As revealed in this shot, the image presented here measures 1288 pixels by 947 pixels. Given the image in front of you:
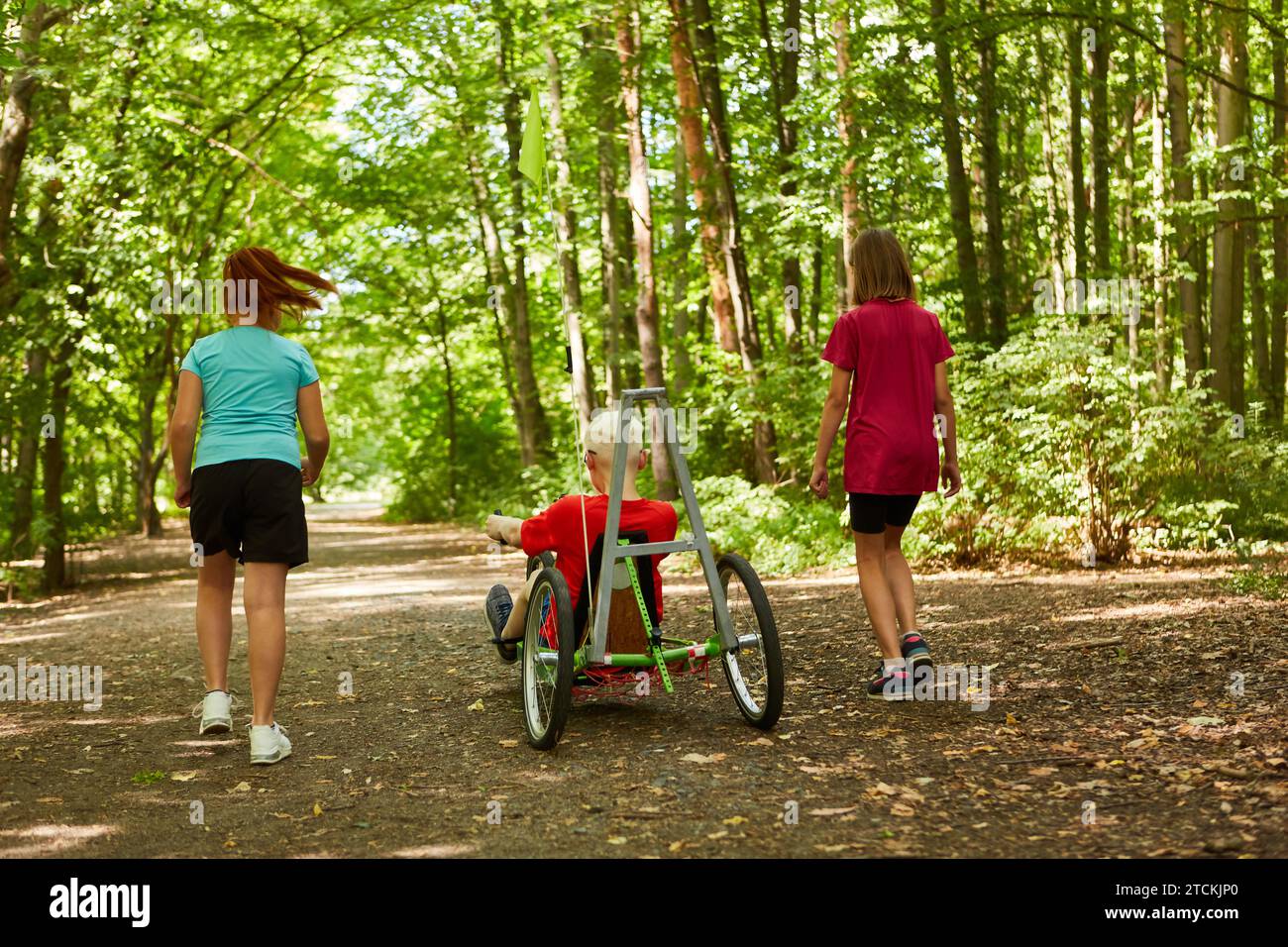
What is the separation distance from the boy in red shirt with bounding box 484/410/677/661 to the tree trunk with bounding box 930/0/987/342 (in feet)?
26.1

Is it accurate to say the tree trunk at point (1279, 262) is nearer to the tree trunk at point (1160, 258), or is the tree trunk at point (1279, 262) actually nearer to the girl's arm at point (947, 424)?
the tree trunk at point (1160, 258)

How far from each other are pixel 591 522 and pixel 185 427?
1.73 meters

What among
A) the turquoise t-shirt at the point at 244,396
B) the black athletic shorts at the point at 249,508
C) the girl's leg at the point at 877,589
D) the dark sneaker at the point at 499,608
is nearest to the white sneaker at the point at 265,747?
the black athletic shorts at the point at 249,508

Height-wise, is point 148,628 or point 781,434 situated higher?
point 781,434

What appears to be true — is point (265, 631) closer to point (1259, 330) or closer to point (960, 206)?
point (960, 206)

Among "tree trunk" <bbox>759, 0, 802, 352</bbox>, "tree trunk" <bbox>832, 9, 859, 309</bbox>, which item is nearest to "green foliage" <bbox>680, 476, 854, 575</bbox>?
"tree trunk" <bbox>759, 0, 802, 352</bbox>

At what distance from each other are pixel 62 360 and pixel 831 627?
410 inches

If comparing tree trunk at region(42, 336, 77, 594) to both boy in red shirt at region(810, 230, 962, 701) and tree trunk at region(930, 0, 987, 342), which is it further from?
boy in red shirt at region(810, 230, 962, 701)

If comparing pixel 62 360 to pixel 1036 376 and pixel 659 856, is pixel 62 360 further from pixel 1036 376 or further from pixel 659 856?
pixel 659 856

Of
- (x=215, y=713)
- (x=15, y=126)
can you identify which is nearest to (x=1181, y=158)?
(x=15, y=126)

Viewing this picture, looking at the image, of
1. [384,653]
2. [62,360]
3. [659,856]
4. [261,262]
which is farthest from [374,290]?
[659,856]

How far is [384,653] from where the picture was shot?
26.2 feet

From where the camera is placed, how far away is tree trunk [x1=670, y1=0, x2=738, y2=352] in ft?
46.0

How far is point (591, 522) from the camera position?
17.7 ft
